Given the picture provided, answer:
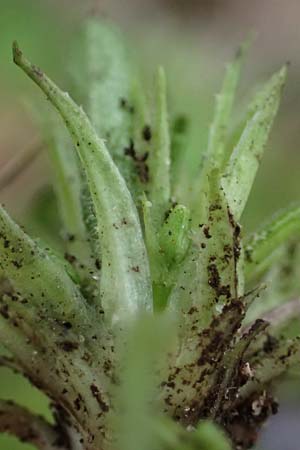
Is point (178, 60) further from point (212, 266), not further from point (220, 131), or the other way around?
point (212, 266)

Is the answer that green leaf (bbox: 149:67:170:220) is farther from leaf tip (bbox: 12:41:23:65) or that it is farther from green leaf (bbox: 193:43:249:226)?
leaf tip (bbox: 12:41:23:65)

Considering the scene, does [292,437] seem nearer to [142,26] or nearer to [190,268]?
[190,268]

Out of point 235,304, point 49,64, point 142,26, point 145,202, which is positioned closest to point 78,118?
point 145,202

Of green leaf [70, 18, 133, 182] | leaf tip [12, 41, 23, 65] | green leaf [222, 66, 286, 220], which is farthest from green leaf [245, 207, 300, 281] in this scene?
leaf tip [12, 41, 23, 65]

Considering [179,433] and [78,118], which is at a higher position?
[78,118]

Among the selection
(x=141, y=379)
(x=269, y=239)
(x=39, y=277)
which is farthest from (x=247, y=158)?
(x=141, y=379)
